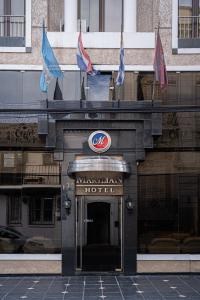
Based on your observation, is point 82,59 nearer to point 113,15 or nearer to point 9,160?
point 113,15

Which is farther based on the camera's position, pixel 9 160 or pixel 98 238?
pixel 9 160

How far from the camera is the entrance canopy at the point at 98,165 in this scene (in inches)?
528

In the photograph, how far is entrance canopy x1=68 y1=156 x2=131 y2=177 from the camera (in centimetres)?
1341

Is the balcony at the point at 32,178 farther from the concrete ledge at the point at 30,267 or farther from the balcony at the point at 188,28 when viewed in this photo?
the balcony at the point at 188,28

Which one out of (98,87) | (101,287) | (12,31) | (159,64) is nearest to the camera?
(101,287)

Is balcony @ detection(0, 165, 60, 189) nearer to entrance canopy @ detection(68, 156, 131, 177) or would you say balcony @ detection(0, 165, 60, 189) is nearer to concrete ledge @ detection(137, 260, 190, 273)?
entrance canopy @ detection(68, 156, 131, 177)

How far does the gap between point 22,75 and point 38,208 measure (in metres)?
3.73

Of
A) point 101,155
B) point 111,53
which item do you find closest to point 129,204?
point 101,155

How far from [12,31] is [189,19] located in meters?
5.06

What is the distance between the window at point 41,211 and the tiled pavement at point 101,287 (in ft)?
4.96

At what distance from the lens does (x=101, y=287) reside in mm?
12234

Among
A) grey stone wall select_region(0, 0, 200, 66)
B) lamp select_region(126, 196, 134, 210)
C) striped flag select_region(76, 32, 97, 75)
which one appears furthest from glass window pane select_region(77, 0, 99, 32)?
lamp select_region(126, 196, 134, 210)

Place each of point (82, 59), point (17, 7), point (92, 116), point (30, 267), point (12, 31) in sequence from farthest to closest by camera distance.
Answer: point (17, 7) → point (12, 31) → point (92, 116) → point (30, 267) → point (82, 59)

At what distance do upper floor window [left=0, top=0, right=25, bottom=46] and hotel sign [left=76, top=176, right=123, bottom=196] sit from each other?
14.0 feet
